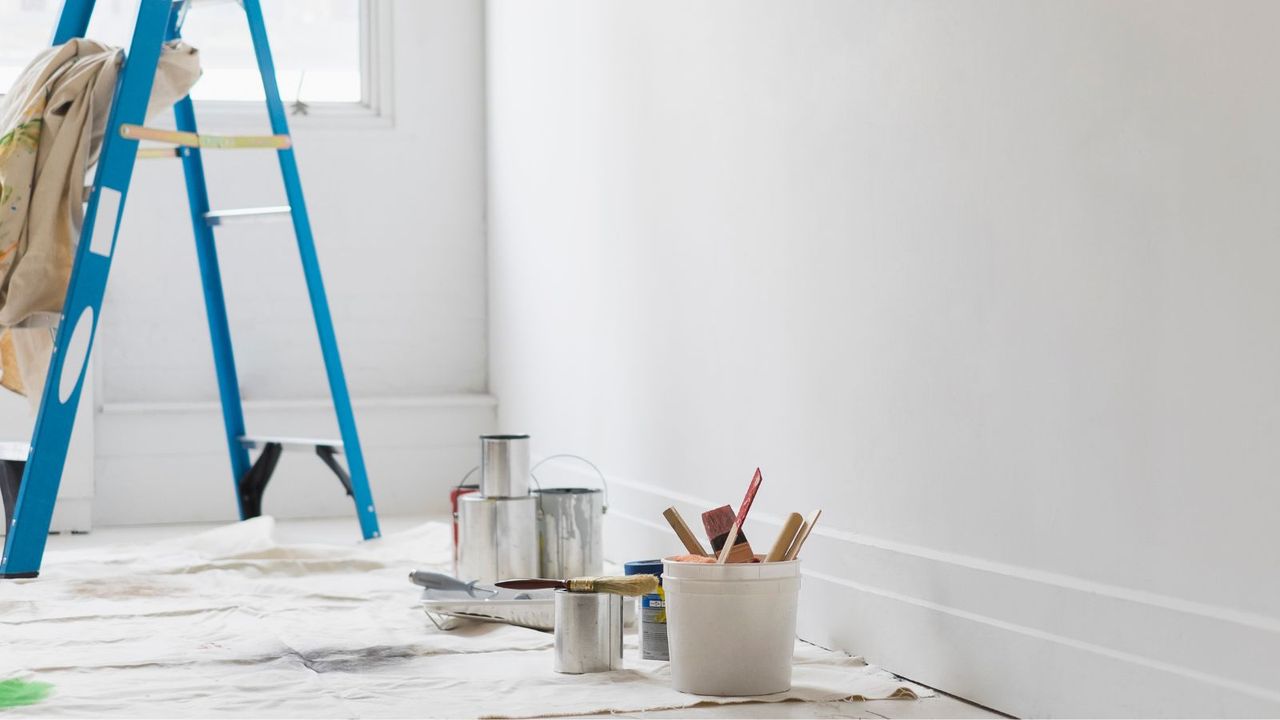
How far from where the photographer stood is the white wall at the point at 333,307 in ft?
12.3

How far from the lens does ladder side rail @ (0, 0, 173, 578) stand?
261 cm

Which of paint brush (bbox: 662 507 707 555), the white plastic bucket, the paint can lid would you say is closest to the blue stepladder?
the paint can lid

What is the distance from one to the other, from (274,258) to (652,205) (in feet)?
5.57

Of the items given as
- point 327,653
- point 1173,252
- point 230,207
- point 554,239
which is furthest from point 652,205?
point 230,207

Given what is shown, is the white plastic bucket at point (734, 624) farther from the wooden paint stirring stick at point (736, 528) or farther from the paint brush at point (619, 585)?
the paint brush at point (619, 585)

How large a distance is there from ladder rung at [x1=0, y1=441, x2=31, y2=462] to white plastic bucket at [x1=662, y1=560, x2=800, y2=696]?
1.72 m

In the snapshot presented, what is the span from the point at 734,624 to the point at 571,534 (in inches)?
35.5

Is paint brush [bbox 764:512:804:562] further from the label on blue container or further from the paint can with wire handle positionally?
the paint can with wire handle

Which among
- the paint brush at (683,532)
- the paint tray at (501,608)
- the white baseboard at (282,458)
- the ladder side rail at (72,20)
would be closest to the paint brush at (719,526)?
the paint brush at (683,532)

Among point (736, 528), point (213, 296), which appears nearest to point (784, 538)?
point (736, 528)

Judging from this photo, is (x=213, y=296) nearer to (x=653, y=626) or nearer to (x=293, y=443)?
(x=293, y=443)

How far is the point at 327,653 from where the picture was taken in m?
1.93

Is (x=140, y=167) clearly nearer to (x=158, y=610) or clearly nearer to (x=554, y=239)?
(x=554, y=239)

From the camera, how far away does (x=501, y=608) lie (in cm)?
208
